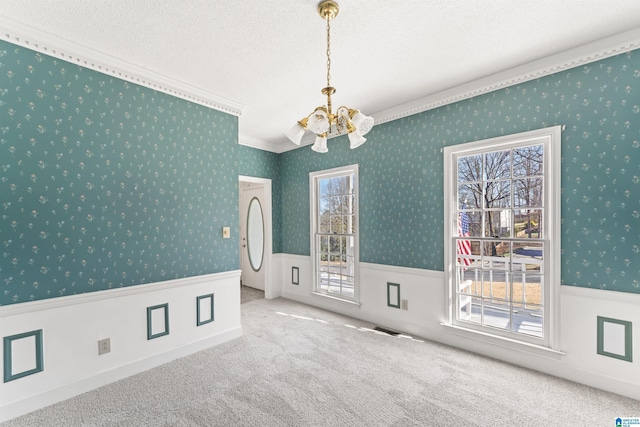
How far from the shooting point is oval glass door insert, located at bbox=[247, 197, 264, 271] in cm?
542

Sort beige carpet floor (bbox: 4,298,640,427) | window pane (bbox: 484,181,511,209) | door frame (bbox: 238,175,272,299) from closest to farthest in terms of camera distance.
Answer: beige carpet floor (bbox: 4,298,640,427) → window pane (bbox: 484,181,511,209) → door frame (bbox: 238,175,272,299)

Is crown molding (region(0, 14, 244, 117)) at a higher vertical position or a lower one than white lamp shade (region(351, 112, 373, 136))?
higher

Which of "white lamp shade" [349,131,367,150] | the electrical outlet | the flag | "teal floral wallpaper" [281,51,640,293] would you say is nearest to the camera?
"white lamp shade" [349,131,367,150]

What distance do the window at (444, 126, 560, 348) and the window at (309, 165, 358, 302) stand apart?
1.34 meters

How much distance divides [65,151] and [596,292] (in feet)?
14.1

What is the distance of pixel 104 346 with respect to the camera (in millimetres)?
2408

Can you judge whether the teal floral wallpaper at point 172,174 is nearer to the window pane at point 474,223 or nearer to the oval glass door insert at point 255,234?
the window pane at point 474,223

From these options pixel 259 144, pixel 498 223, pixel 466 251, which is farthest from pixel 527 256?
pixel 259 144

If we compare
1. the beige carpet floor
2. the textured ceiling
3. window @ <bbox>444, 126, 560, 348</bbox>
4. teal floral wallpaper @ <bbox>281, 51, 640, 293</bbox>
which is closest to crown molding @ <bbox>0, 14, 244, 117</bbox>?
the textured ceiling

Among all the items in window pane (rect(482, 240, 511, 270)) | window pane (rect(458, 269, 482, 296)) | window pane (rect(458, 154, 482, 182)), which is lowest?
window pane (rect(458, 269, 482, 296))

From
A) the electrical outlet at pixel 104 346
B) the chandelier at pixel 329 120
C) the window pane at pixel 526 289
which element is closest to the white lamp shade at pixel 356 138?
the chandelier at pixel 329 120

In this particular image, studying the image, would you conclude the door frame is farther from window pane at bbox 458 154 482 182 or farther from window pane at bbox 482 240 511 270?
window pane at bbox 482 240 511 270

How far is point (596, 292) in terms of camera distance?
2.31m

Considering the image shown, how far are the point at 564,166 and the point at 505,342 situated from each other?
5.46ft
